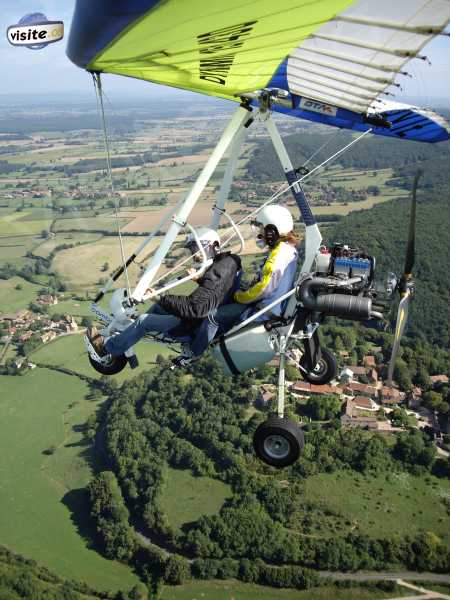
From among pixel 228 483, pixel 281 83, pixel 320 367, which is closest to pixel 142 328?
pixel 320 367

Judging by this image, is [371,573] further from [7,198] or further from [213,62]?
[7,198]

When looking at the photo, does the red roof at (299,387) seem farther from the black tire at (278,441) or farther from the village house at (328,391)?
the black tire at (278,441)

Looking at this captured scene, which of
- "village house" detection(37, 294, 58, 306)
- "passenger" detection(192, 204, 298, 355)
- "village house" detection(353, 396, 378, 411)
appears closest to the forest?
"village house" detection(353, 396, 378, 411)

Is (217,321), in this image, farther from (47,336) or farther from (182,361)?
(47,336)

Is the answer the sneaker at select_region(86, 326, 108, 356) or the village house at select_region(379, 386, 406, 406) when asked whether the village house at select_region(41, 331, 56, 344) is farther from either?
the sneaker at select_region(86, 326, 108, 356)

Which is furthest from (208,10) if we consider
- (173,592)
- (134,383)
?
(134,383)

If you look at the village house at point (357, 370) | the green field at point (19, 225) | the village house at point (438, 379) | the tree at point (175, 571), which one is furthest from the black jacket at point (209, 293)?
the green field at point (19, 225)
